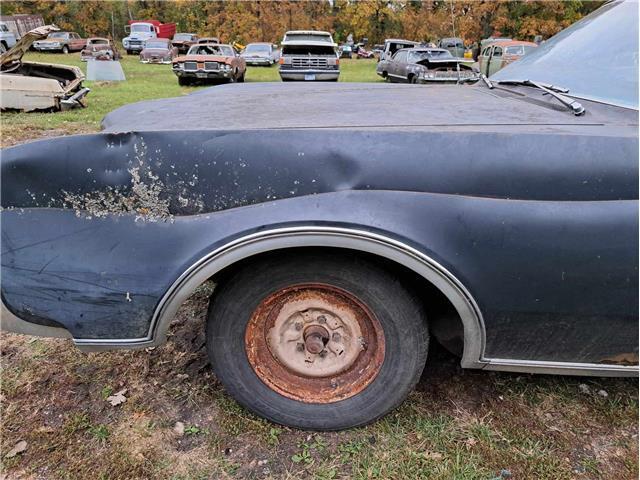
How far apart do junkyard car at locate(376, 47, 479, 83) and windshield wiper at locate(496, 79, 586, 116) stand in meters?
11.9

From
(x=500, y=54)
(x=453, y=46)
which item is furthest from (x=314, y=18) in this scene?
(x=500, y=54)

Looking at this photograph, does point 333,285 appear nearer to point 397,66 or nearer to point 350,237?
point 350,237

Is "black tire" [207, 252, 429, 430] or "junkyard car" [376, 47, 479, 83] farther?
"junkyard car" [376, 47, 479, 83]

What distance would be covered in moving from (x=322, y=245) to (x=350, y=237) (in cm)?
10

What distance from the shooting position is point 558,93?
7.45 feet

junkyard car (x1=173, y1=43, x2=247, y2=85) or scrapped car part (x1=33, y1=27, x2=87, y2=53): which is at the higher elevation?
junkyard car (x1=173, y1=43, x2=247, y2=85)

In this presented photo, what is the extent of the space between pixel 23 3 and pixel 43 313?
5179 centimetres

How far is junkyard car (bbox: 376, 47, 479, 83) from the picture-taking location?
1456 cm

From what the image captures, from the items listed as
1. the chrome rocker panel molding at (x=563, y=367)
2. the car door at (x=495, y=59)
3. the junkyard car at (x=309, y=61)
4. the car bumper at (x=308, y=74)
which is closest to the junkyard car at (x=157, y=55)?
the junkyard car at (x=309, y=61)

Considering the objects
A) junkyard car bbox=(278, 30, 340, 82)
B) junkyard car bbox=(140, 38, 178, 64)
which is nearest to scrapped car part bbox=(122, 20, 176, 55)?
junkyard car bbox=(140, 38, 178, 64)

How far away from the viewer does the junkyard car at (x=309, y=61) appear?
15.3m

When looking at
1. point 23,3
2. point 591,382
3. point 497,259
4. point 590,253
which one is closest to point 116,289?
point 497,259

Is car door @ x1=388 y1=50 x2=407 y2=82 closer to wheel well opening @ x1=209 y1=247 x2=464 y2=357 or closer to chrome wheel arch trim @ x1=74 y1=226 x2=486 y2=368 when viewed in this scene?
wheel well opening @ x1=209 y1=247 x2=464 y2=357

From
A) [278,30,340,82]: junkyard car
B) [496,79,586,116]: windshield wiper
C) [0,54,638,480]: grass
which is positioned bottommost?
[278,30,340,82]: junkyard car
